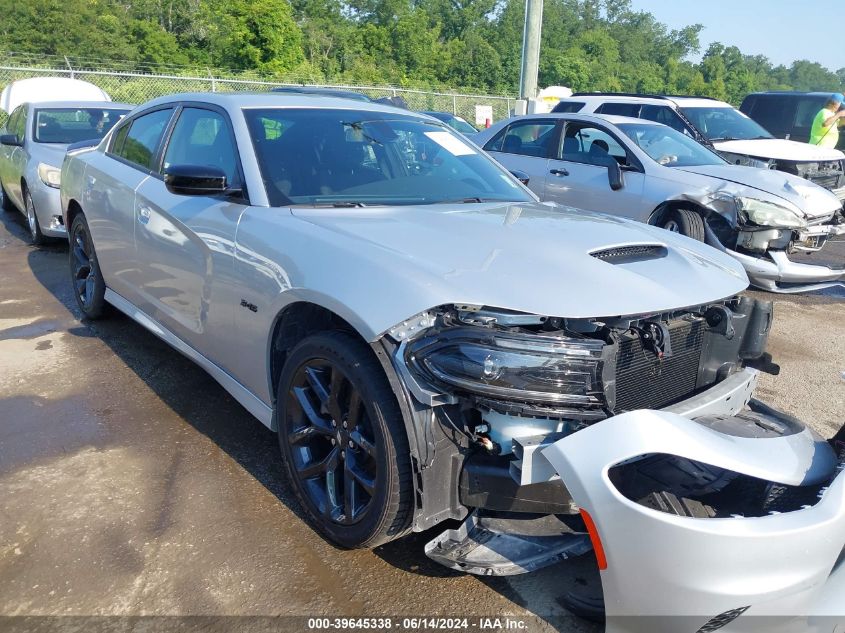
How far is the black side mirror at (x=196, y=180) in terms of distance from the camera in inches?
121

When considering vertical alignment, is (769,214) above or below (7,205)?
above

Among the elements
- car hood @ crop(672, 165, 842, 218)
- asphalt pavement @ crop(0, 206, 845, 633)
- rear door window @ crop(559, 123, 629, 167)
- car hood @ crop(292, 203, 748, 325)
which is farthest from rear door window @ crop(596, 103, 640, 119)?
car hood @ crop(292, 203, 748, 325)

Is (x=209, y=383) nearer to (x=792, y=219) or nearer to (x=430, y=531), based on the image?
(x=430, y=531)

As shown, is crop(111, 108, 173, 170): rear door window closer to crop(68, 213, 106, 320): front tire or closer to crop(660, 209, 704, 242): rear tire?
crop(68, 213, 106, 320): front tire

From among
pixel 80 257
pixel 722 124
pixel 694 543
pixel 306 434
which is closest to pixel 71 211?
pixel 80 257

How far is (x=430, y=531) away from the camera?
9.46ft

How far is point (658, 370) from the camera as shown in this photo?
2.45m

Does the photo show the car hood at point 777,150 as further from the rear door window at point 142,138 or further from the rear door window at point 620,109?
the rear door window at point 142,138

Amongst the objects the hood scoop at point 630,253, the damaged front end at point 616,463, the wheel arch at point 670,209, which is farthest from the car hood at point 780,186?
the damaged front end at point 616,463

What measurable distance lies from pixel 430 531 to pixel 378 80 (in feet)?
142

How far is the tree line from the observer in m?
39.0

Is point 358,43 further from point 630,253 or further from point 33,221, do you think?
point 630,253

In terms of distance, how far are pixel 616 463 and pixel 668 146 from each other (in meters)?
6.36

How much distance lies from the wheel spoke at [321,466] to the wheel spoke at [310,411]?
9 cm
